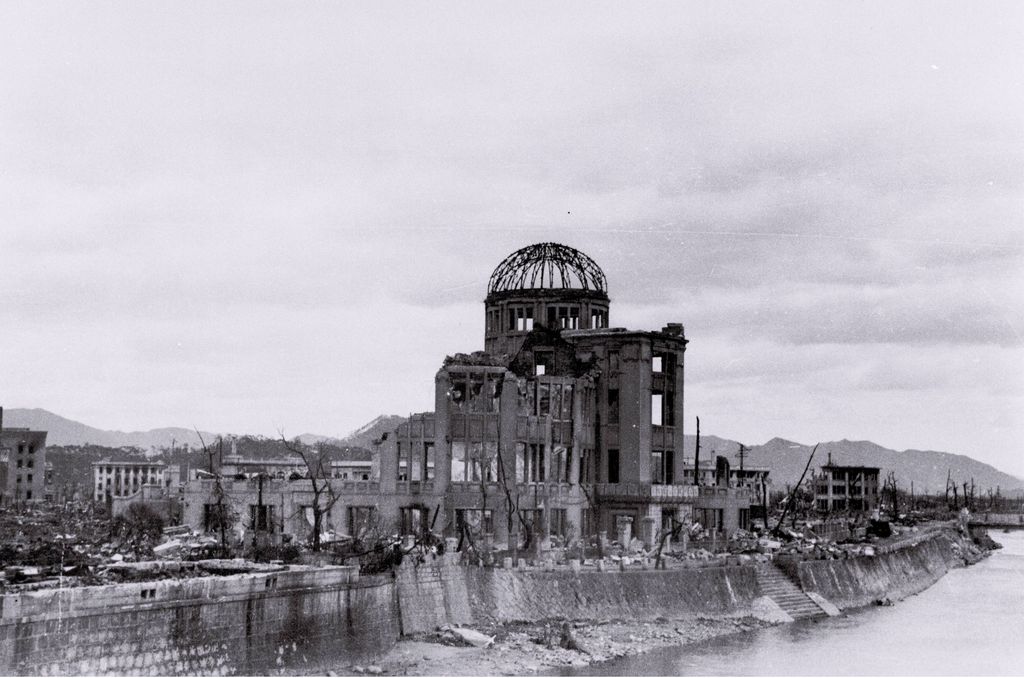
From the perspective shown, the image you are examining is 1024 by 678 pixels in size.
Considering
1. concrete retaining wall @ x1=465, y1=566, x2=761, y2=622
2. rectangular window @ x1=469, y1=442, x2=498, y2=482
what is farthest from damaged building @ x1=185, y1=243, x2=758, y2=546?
concrete retaining wall @ x1=465, y1=566, x2=761, y2=622

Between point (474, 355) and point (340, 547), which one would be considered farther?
point (474, 355)

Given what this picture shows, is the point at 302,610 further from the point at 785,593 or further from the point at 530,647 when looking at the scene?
the point at 785,593

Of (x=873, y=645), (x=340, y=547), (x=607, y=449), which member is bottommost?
(x=873, y=645)

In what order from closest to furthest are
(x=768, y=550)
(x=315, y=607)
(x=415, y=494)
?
(x=315, y=607) → (x=415, y=494) → (x=768, y=550)

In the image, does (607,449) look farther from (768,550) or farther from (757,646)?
(757,646)

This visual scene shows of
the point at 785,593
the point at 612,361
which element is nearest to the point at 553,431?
→ the point at 612,361

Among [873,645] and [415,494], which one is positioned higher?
[415,494]

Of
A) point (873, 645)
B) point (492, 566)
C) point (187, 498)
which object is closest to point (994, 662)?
point (873, 645)
